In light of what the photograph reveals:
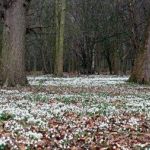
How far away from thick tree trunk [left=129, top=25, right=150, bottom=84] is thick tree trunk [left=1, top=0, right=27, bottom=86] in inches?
330

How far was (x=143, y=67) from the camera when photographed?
29750 mm

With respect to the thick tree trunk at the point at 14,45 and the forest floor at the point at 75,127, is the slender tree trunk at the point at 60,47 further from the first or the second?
the forest floor at the point at 75,127

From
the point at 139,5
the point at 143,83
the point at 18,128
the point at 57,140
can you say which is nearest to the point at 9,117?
the point at 18,128

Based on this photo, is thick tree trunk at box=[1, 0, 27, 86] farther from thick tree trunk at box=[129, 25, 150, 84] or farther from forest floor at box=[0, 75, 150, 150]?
forest floor at box=[0, 75, 150, 150]

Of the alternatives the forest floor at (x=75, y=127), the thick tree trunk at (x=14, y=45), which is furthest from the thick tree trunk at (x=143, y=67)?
the forest floor at (x=75, y=127)

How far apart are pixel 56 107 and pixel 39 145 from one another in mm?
5912

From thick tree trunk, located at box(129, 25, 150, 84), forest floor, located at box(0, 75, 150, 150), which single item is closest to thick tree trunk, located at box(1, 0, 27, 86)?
thick tree trunk, located at box(129, 25, 150, 84)

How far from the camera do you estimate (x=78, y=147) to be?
8289 mm

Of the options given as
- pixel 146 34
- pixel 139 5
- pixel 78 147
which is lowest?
pixel 78 147

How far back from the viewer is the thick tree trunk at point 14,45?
24.2 meters

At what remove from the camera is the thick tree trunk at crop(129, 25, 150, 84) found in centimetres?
2950

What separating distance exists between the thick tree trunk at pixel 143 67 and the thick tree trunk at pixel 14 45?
8374 mm

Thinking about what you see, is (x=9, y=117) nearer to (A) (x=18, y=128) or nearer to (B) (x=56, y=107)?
(A) (x=18, y=128)

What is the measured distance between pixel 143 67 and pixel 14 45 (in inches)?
361
